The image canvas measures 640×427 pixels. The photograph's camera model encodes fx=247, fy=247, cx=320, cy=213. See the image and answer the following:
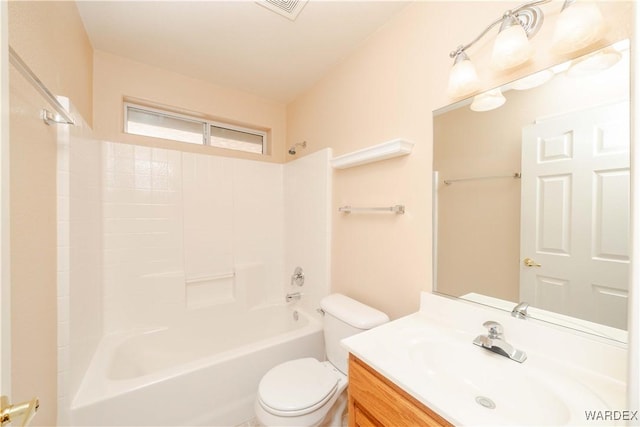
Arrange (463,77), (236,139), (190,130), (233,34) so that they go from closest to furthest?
(463,77) → (233,34) → (190,130) → (236,139)

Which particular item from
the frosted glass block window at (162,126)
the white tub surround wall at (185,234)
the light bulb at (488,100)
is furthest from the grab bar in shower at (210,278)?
the light bulb at (488,100)

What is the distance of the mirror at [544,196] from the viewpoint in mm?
764

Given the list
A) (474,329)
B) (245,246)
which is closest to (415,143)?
(474,329)

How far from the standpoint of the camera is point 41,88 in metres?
0.84

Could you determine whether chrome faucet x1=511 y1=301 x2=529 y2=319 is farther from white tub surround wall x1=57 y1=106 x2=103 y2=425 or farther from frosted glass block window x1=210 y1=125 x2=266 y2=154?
frosted glass block window x1=210 y1=125 x2=266 y2=154

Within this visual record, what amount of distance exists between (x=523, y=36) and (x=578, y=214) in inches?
25.4

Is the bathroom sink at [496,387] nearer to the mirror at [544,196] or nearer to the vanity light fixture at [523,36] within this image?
the mirror at [544,196]

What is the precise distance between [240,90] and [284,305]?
2057 mm

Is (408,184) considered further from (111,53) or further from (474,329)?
(111,53)

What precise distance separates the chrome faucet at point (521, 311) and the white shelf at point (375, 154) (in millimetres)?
828

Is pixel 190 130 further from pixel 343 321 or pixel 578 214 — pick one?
pixel 578 214

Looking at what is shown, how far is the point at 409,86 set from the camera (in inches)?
52.5

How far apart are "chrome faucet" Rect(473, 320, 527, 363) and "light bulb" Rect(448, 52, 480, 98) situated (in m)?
0.95

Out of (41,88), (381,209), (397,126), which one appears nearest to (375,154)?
(397,126)
